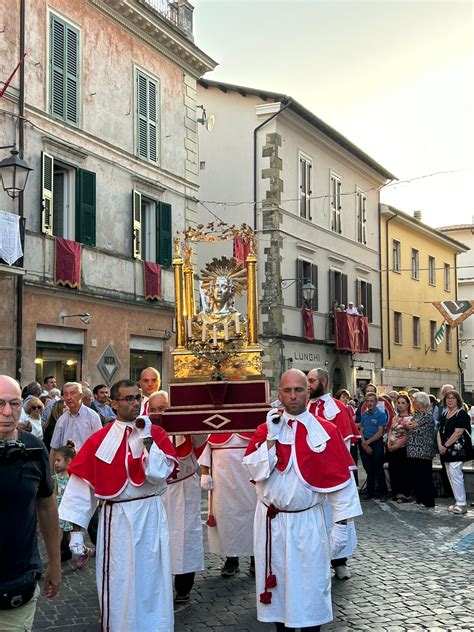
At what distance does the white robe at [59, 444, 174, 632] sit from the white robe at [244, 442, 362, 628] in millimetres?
615

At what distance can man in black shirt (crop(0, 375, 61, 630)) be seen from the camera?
372cm

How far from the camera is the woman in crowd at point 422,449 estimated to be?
12547 mm

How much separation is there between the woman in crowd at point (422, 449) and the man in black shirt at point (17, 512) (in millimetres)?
9465

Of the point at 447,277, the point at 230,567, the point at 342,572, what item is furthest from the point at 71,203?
the point at 447,277

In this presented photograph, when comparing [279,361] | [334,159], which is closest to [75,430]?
[279,361]

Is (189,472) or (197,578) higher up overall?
(189,472)

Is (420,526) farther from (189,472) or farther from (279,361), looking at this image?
(279,361)

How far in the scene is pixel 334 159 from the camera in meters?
30.7

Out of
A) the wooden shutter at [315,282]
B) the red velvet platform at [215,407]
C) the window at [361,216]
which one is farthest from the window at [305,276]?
the red velvet platform at [215,407]

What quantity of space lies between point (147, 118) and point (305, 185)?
925 centimetres

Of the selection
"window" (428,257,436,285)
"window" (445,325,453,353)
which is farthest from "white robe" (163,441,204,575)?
"window" (445,325,453,353)

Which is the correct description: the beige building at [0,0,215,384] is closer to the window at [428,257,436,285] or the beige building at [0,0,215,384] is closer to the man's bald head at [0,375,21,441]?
the man's bald head at [0,375,21,441]

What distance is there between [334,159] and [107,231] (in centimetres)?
1438

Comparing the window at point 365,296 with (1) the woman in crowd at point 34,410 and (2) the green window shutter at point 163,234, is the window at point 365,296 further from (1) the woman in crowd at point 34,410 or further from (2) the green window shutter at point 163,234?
(1) the woman in crowd at point 34,410
